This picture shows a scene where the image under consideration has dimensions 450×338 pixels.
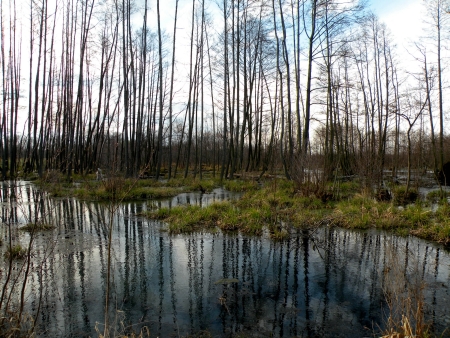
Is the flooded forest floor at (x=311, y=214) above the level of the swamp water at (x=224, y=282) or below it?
above

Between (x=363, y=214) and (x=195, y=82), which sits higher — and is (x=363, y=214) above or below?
below

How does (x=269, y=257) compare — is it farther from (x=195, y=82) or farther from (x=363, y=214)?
(x=195, y=82)

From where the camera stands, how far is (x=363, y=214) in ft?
28.5

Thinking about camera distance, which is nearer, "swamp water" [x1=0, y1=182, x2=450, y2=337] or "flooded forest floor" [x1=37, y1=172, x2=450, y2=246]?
"swamp water" [x1=0, y1=182, x2=450, y2=337]

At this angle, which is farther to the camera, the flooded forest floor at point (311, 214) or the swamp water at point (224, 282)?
the flooded forest floor at point (311, 214)

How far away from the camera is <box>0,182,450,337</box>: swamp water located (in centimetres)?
366

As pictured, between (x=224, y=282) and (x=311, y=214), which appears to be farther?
(x=311, y=214)

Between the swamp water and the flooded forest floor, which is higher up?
the flooded forest floor

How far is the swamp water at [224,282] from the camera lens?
12.0ft

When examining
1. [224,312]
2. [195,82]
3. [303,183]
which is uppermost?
[195,82]

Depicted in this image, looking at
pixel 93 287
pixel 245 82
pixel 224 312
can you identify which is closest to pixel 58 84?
pixel 245 82

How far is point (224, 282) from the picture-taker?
15.9ft

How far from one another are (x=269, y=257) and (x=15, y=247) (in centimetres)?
→ 463

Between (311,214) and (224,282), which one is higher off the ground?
(311,214)
